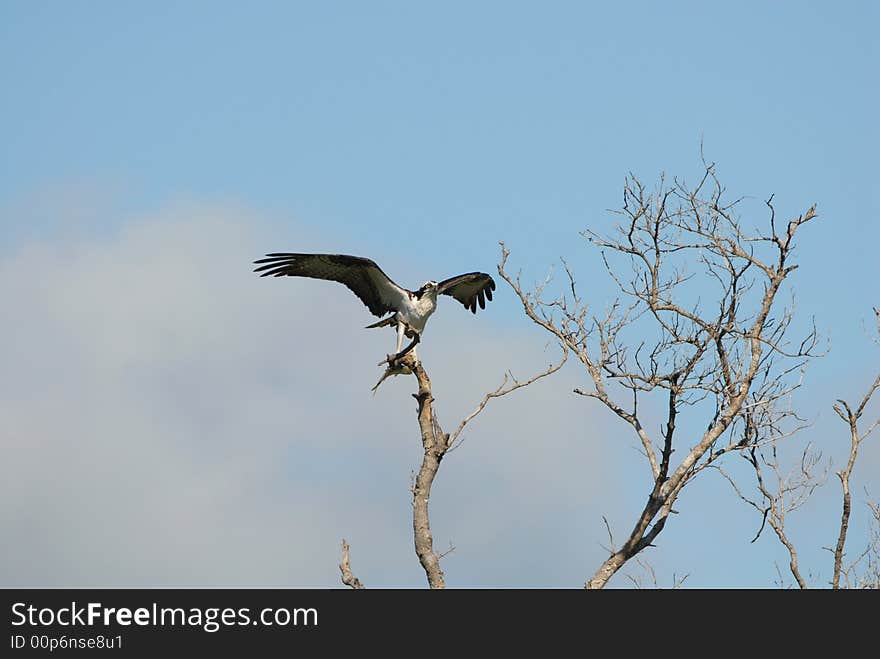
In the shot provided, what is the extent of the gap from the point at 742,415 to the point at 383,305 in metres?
4.80

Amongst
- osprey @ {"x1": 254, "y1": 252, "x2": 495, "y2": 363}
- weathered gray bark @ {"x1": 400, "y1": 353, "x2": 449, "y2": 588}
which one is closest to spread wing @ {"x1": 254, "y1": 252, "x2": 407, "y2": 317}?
osprey @ {"x1": 254, "y1": 252, "x2": 495, "y2": 363}

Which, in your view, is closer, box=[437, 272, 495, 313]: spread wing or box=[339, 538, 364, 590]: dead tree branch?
box=[339, 538, 364, 590]: dead tree branch

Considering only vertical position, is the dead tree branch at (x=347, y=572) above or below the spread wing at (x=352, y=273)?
below

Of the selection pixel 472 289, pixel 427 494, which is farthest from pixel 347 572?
pixel 472 289

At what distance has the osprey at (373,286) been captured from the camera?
17969 mm

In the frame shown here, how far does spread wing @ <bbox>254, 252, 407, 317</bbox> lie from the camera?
Answer: 17953 mm

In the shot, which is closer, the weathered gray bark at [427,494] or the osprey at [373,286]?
the weathered gray bark at [427,494]

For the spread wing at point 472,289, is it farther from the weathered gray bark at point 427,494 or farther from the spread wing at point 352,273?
the weathered gray bark at point 427,494

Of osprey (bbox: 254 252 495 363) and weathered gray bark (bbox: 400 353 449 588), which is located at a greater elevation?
osprey (bbox: 254 252 495 363)

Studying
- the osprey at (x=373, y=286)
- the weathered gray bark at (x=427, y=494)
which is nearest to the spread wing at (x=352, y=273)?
the osprey at (x=373, y=286)

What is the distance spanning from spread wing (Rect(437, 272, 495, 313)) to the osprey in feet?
3.39

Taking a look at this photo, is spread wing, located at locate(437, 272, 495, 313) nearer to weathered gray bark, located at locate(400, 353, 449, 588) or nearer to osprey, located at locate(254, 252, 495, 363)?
osprey, located at locate(254, 252, 495, 363)
